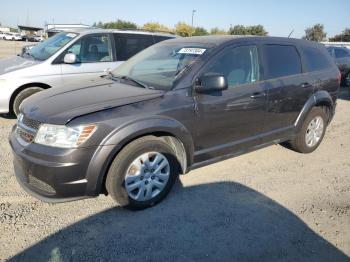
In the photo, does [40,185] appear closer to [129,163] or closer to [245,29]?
[129,163]

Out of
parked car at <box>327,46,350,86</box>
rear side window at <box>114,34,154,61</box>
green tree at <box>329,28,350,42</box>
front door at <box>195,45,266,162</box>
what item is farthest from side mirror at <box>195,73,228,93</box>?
green tree at <box>329,28,350,42</box>

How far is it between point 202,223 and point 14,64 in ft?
16.5

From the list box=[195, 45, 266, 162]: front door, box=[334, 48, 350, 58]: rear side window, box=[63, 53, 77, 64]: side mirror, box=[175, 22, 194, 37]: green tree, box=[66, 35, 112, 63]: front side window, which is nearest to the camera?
box=[195, 45, 266, 162]: front door

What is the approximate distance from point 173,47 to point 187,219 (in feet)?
7.20

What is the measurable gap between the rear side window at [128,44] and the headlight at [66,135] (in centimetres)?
432

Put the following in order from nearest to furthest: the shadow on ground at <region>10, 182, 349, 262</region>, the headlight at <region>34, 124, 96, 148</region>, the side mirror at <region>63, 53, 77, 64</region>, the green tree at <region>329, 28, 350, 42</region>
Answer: the shadow on ground at <region>10, 182, 349, 262</region>
the headlight at <region>34, 124, 96, 148</region>
the side mirror at <region>63, 53, 77, 64</region>
the green tree at <region>329, 28, 350, 42</region>

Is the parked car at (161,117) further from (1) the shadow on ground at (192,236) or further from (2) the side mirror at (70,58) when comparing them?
(2) the side mirror at (70,58)

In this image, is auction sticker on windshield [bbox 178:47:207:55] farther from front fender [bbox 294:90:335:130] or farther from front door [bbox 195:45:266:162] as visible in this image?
front fender [bbox 294:90:335:130]

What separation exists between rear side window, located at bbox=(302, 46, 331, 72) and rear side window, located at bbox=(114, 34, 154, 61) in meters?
3.66

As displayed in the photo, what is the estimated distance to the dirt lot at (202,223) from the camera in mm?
2877

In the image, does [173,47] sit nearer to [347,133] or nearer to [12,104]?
[12,104]

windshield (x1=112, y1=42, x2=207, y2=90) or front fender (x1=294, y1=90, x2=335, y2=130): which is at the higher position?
→ windshield (x1=112, y1=42, x2=207, y2=90)

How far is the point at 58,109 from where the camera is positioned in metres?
3.20

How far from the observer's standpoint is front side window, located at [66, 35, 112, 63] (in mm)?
6618
